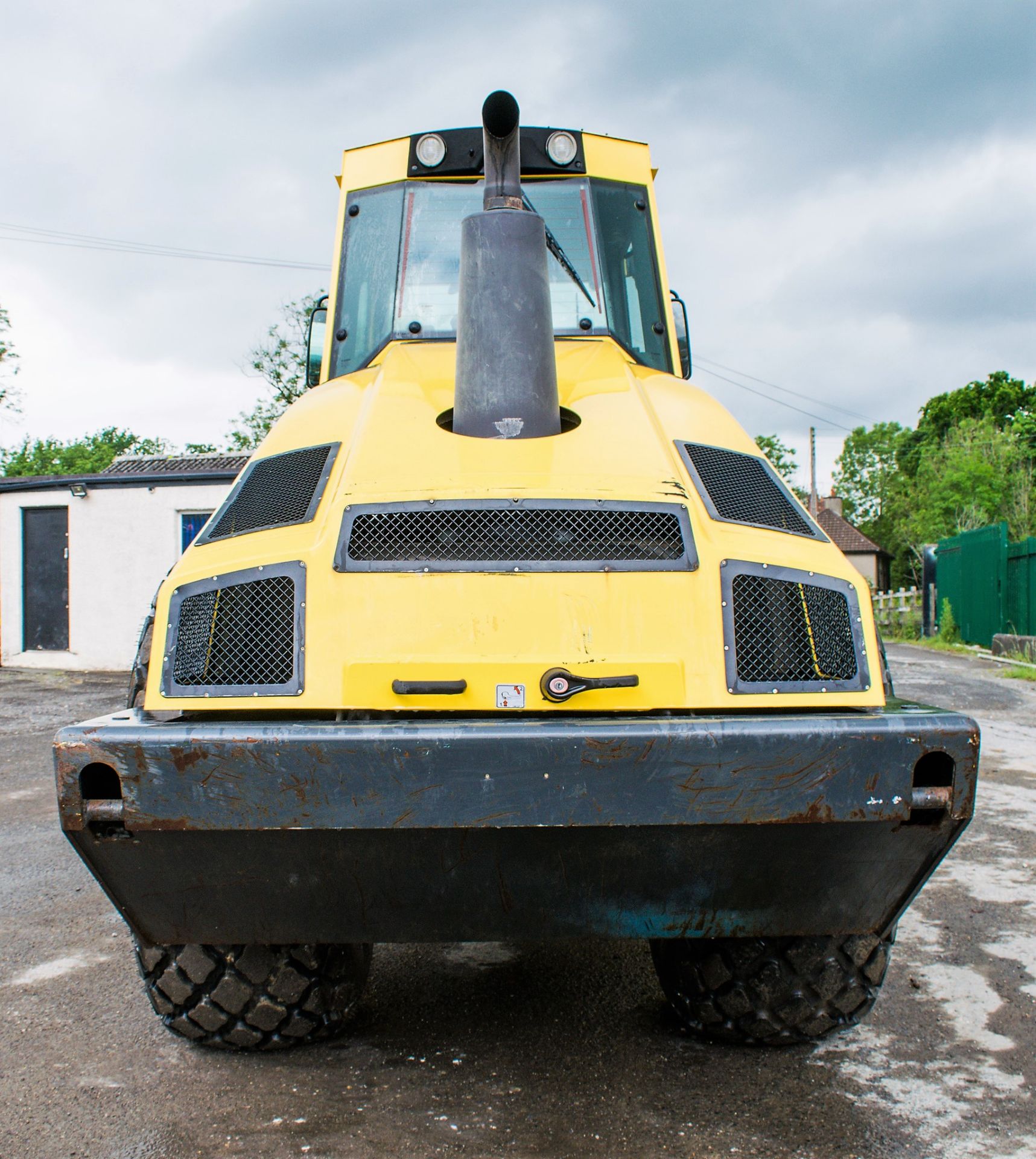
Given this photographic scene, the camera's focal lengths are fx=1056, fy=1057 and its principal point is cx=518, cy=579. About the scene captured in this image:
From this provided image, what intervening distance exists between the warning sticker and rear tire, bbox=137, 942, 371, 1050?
104 cm

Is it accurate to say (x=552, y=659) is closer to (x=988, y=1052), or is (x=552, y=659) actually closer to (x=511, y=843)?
(x=511, y=843)

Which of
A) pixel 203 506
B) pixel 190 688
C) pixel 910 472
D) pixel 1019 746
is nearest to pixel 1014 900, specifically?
pixel 190 688

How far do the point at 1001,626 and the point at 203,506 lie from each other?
1397 cm

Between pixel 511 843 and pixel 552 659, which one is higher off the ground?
pixel 552 659

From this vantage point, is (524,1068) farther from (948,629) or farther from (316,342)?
(948,629)

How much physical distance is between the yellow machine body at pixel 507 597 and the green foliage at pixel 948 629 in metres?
20.1

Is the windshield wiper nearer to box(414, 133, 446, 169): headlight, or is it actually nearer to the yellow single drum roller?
box(414, 133, 446, 169): headlight

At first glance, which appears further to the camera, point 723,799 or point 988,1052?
point 988,1052

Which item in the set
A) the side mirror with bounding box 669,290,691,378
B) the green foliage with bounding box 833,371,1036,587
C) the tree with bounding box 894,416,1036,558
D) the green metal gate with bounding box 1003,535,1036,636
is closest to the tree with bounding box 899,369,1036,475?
the green foliage with bounding box 833,371,1036,587

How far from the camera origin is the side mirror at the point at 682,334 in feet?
13.1

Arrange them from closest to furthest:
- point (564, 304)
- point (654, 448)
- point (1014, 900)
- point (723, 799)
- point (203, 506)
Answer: point (723, 799) < point (654, 448) < point (564, 304) < point (1014, 900) < point (203, 506)

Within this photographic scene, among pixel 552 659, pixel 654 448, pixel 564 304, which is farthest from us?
pixel 564 304

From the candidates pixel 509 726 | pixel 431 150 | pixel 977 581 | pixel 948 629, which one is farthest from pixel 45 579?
pixel 509 726

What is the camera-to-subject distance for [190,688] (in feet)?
8.01
